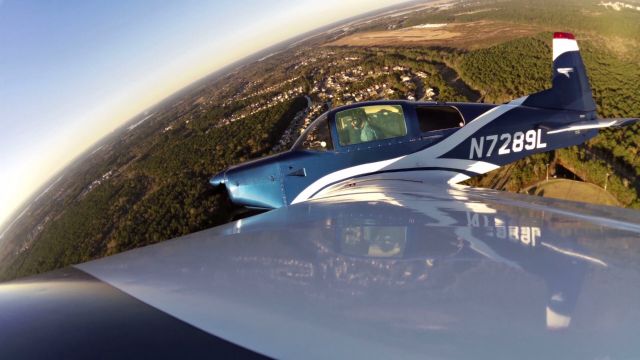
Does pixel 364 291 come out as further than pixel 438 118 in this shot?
No

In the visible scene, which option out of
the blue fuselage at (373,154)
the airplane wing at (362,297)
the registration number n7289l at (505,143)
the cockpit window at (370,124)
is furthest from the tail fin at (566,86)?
the airplane wing at (362,297)

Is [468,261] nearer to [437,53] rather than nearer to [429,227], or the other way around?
[429,227]

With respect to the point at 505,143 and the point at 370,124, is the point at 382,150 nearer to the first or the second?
the point at 370,124

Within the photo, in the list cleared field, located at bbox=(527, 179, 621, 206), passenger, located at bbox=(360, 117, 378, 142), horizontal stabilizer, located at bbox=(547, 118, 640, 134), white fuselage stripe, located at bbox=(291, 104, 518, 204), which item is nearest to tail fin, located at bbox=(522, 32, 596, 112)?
horizontal stabilizer, located at bbox=(547, 118, 640, 134)

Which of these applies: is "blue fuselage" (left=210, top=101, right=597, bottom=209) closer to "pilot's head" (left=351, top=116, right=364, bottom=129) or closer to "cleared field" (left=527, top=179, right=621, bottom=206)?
"pilot's head" (left=351, top=116, right=364, bottom=129)

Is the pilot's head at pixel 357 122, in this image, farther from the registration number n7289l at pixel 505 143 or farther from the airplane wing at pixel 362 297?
the airplane wing at pixel 362 297

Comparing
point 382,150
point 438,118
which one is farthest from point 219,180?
point 438,118
